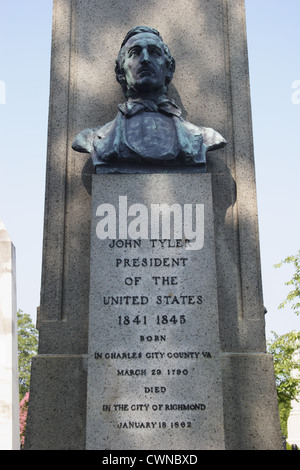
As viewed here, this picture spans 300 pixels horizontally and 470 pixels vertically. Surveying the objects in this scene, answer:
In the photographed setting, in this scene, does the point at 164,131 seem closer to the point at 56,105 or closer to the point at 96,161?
the point at 96,161

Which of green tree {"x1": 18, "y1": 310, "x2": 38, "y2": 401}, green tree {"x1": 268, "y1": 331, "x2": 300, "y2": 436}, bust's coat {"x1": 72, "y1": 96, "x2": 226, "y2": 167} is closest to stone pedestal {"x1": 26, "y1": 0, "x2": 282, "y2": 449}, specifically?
bust's coat {"x1": 72, "y1": 96, "x2": 226, "y2": 167}

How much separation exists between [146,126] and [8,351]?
4.99 meters

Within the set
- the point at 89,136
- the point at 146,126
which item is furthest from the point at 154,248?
the point at 89,136

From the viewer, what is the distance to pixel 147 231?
5449mm

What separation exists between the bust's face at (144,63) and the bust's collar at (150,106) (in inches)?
5.6

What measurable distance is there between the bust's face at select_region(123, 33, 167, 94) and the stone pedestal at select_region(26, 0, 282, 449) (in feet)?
1.76

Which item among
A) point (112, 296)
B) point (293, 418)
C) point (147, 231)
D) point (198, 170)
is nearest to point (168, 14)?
point (198, 170)

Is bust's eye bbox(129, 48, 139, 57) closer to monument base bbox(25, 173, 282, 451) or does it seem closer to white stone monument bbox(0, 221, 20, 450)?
monument base bbox(25, 173, 282, 451)

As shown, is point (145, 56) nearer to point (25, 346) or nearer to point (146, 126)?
point (146, 126)

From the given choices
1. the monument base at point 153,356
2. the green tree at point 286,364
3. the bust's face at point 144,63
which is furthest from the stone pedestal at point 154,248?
the green tree at point 286,364

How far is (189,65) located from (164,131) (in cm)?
141

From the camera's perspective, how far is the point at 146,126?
6059 millimetres

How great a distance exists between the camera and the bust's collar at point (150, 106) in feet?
20.3

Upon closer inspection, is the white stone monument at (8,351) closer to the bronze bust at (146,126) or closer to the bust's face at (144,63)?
the bronze bust at (146,126)
